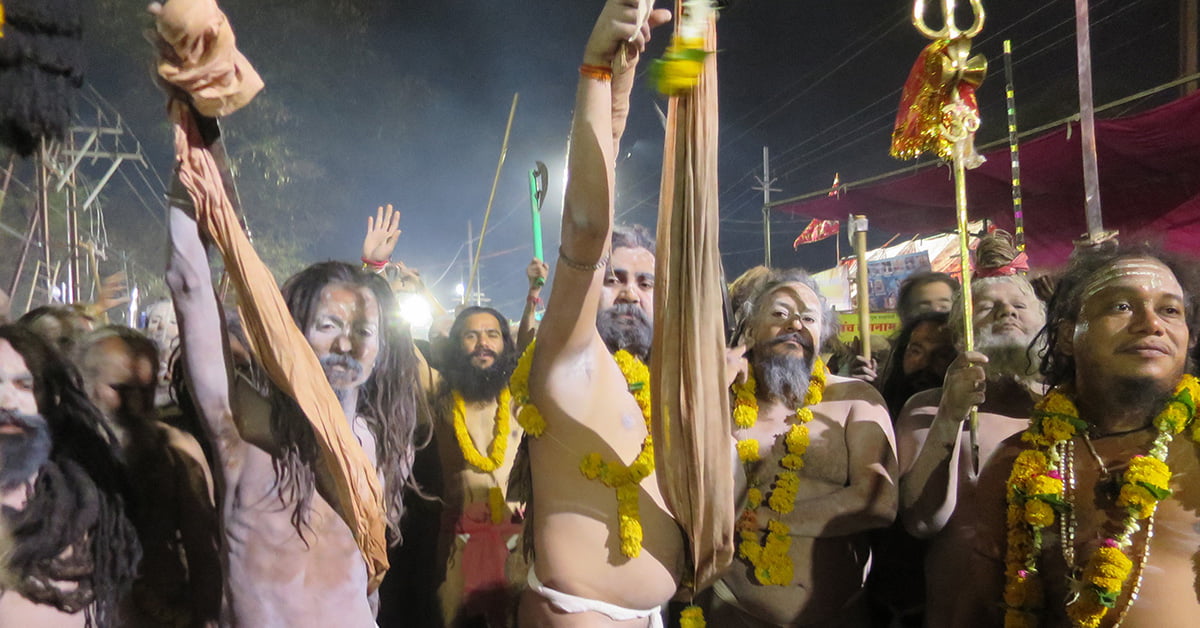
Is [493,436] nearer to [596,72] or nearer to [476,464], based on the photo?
[476,464]

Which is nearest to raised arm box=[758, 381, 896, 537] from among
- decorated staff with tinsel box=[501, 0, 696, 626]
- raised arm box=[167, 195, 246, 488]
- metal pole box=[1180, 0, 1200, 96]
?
decorated staff with tinsel box=[501, 0, 696, 626]

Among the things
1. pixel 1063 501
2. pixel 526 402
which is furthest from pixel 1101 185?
pixel 526 402

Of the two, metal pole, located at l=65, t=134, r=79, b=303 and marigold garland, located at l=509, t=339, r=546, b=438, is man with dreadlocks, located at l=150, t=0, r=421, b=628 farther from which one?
metal pole, located at l=65, t=134, r=79, b=303

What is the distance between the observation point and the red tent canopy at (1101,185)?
4.37 m

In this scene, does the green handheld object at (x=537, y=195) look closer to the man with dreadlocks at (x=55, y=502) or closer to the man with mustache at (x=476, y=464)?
the man with mustache at (x=476, y=464)

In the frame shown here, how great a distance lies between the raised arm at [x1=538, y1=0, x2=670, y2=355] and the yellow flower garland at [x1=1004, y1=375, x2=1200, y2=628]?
160cm

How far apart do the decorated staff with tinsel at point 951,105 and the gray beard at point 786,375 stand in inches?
22.9

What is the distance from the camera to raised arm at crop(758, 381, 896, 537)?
96.7 inches

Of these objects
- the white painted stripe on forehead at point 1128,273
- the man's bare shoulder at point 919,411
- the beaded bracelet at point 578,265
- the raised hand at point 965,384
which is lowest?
the man's bare shoulder at point 919,411

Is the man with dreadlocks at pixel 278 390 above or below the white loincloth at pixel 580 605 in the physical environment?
above

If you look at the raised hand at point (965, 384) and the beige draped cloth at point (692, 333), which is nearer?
the beige draped cloth at point (692, 333)

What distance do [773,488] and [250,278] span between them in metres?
1.96

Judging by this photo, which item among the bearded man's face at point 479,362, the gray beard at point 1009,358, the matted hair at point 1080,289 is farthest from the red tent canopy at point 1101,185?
the bearded man's face at point 479,362

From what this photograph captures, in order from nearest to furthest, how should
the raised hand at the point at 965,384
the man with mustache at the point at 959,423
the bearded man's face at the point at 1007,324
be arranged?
the raised hand at the point at 965,384
the man with mustache at the point at 959,423
the bearded man's face at the point at 1007,324
